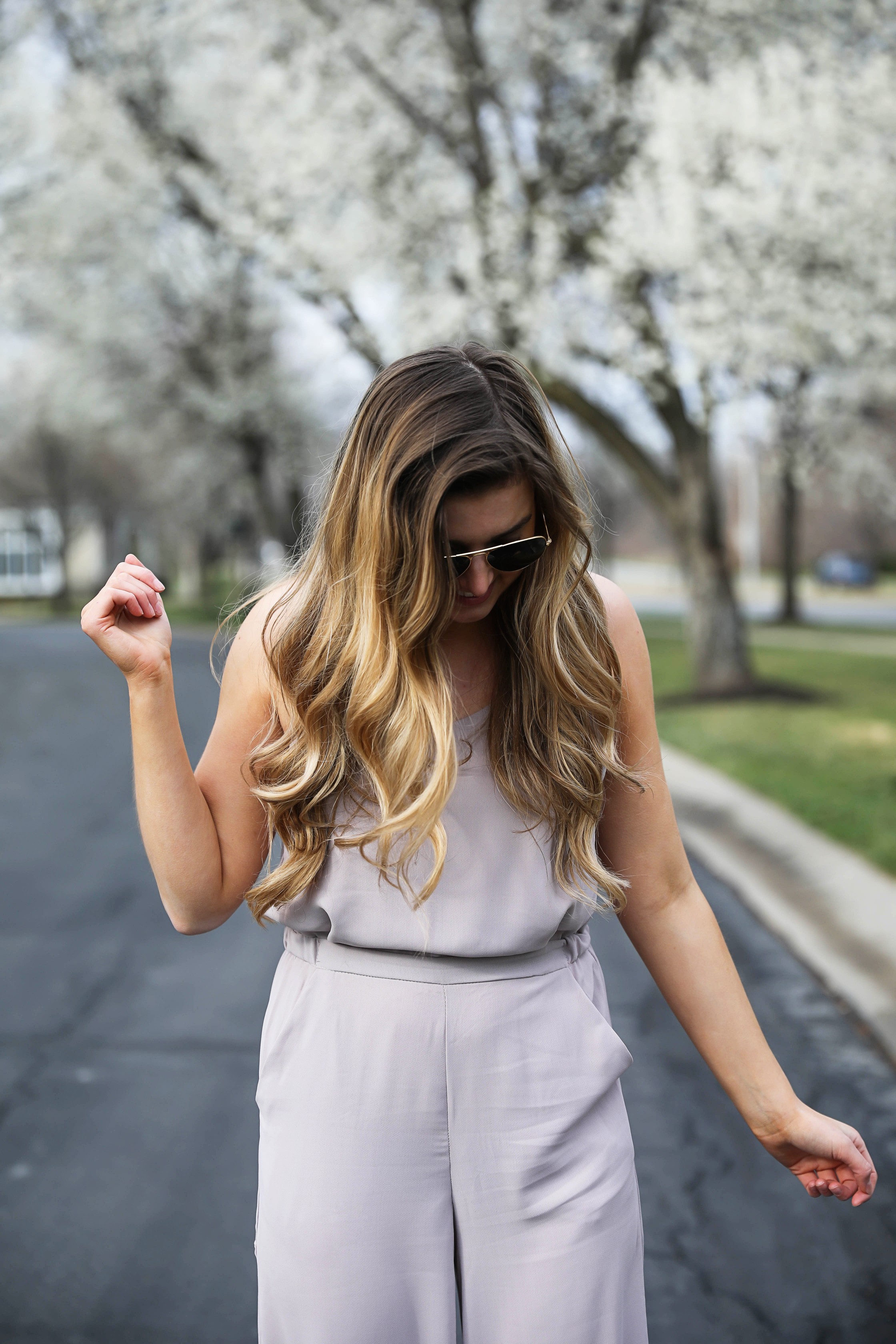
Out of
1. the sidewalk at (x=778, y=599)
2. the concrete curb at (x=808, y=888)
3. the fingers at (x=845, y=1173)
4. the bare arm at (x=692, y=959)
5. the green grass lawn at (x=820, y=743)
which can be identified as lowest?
the sidewalk at (x=778, y=599)

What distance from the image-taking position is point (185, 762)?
1537 millimetres

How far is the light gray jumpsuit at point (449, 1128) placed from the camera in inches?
59.5

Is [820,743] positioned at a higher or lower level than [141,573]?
lower

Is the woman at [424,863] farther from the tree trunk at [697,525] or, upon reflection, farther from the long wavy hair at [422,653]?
the tree trunk at [697,525]

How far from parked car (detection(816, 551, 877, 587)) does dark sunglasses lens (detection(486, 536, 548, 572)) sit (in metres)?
43.9

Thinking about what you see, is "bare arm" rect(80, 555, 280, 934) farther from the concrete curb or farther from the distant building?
the distant building

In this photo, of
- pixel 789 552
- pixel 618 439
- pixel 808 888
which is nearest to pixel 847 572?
pixel 789 552

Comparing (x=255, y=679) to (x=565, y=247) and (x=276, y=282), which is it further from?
(x=276, y=282)

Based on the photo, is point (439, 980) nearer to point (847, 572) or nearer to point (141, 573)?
point (141, 573)

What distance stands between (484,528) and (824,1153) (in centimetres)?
99

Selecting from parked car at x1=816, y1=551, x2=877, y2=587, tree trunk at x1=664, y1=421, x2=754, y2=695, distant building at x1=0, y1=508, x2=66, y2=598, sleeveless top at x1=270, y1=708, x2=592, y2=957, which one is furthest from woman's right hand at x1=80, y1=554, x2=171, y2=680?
distant building at x1=0, y1=508, x2=66, y2=598

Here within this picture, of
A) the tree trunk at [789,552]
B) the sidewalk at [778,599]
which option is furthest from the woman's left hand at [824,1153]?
the tree trunk at [789,552]

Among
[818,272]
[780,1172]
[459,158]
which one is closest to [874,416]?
[818,272]

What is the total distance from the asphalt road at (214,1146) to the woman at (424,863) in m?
0.19
